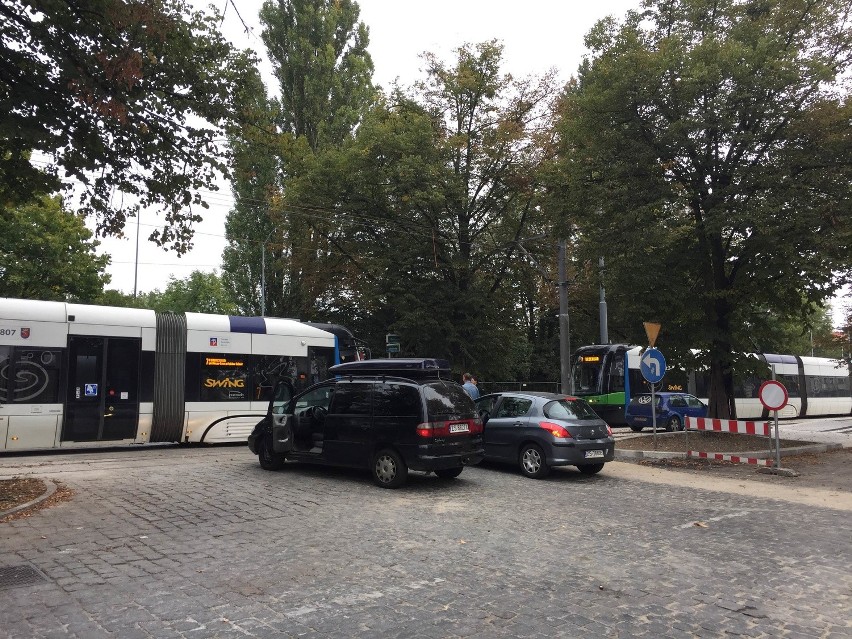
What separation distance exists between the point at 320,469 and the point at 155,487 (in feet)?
10.1

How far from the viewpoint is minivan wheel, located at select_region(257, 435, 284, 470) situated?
38.5 feet

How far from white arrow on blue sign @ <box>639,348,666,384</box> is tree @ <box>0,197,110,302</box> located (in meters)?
25.7

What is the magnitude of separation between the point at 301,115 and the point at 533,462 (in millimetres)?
25771

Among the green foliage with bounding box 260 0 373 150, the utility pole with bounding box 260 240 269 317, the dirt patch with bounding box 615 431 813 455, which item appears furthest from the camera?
the utility pole with bounding box 260 240 269 317

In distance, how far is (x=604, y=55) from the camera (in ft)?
56.9

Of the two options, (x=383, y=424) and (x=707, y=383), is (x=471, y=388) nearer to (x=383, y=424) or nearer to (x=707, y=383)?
(x=383, y=424)

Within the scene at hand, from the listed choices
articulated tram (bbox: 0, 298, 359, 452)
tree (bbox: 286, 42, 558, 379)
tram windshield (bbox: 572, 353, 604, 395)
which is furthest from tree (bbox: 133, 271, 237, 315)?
articulated tram (bbox: 0, 298, 359, 452)

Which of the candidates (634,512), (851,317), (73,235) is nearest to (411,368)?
(634,512)

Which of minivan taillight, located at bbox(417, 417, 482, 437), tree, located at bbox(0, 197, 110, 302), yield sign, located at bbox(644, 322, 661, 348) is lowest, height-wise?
minivan taillight, located at bbox(417, 417, 482, 437)

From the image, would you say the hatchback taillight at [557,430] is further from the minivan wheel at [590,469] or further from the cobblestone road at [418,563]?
the cobblestone road at [418,563]

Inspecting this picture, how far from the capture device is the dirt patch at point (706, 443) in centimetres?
1594

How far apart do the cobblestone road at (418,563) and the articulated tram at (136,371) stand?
4.50 m

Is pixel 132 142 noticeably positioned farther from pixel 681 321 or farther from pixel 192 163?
pixel 681 321

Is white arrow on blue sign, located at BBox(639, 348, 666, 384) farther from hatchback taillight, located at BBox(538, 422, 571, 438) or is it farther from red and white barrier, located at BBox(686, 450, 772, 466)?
hatchback taillight, located at BBox(538, 422, 571, 438)
